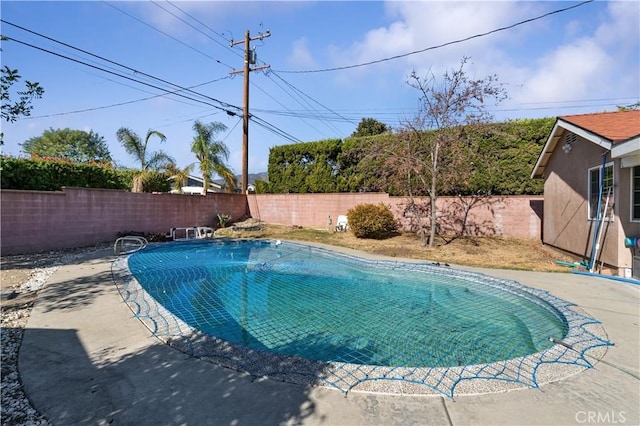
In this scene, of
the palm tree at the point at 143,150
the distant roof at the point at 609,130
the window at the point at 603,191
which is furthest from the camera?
the palm tree at the point at 143,150

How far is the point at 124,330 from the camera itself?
411 centimetres

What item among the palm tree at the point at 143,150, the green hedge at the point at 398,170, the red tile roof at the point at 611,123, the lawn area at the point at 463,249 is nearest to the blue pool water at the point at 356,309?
the lawn area at the point at 463,249

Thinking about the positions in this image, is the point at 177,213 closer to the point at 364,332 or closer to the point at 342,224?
the point at 342,224

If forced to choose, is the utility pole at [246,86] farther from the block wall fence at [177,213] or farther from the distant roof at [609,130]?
the distant roof at [609,130]

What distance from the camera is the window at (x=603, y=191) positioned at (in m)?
7.44

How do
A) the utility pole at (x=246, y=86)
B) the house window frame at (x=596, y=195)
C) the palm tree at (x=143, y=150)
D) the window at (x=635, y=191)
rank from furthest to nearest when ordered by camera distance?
the palm tree at (x=143, y=150) → the utility pole at (x=246, y=86) → the house window frame at (x=596, y=195) → the window at (x=635, y=191)

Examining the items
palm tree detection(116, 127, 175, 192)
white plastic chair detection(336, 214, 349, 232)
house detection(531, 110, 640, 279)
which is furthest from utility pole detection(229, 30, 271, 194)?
house detection(531, 110, 640, 279)

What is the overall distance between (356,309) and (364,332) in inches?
44.5

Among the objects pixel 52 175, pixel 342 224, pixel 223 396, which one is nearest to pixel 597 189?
pixel 342 224

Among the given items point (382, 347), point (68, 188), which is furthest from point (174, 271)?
point (382, 347)

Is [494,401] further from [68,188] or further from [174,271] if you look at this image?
[68,188]

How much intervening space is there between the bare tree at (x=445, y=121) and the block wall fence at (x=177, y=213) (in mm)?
2520

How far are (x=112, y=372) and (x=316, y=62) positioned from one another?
15999 mm

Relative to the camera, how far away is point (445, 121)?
11.2 metres
